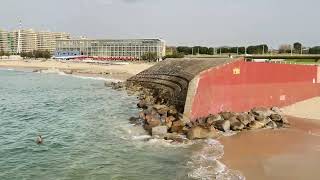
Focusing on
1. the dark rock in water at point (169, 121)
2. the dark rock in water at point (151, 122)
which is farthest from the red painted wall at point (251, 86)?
the dark rock in water at point (151, 122)

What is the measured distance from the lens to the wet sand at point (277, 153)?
1866 cm

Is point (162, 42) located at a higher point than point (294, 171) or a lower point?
higher

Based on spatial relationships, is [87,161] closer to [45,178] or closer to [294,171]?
[45,178]

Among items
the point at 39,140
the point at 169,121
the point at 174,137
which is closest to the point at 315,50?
the point at 169,121

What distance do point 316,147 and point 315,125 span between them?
643 cm

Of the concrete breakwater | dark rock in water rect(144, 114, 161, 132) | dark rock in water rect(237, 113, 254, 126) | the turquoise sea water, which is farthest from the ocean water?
dark rock in water rect(237, 113, 254, 126)

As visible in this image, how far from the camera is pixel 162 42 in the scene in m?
164

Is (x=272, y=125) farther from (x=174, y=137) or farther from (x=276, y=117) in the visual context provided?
(x=174, y=137)

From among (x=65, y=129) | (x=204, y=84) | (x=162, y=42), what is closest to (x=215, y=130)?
(x=204, y=84)

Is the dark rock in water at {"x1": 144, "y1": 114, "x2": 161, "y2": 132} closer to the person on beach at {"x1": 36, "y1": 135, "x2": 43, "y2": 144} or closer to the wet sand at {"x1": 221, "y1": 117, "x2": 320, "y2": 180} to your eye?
the wet sand at {"x1": 221, "y1": 117, "x2": 320, "y2": 180}

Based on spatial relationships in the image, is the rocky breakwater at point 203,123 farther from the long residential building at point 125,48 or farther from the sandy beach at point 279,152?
the long residential building at point 125,48

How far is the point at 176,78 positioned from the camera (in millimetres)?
46094

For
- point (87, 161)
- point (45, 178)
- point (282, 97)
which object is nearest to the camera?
point (45, 178)

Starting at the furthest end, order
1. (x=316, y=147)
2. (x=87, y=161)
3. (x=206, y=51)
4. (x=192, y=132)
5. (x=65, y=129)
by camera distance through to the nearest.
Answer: (x=206, y=51) < (x=65, y=129) < (x=192, y=132) < (x=316, y=147) < (x=87, y=161)
